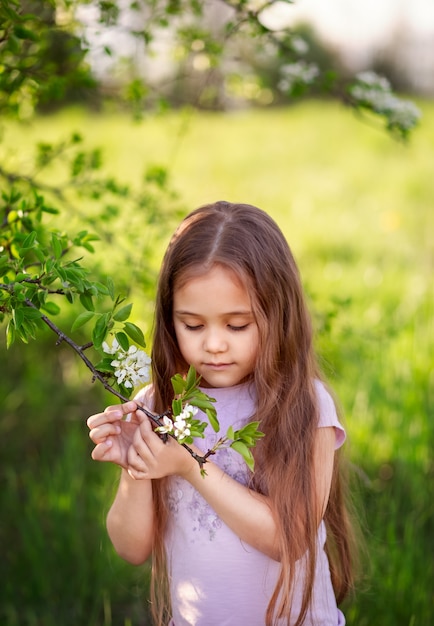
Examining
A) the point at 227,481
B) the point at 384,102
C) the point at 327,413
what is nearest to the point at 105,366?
the point at 227,481

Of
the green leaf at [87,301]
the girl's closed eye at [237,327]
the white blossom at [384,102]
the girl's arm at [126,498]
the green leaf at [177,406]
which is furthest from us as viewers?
the white blossom at [384,102]

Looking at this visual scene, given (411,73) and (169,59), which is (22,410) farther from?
(411,73)

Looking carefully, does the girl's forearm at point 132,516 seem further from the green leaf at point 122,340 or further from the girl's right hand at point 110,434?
the green leaf at point 122,340

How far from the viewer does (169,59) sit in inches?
112

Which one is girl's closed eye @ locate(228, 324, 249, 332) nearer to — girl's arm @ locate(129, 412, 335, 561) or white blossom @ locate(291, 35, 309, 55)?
girl's arm @ locate(129, 412, 335, 561)

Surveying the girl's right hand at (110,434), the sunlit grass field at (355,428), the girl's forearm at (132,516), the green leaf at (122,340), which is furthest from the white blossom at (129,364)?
the sunlit grass field at (355,428)

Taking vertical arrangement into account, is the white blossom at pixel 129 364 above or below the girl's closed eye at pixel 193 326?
above

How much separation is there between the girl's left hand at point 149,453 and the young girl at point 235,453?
0.11 feet

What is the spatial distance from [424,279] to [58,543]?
9.35ft

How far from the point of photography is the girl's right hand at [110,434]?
140 centimetres

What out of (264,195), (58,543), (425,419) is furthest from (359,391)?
(264,195)

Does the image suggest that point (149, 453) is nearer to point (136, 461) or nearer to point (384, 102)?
point (136, 461)

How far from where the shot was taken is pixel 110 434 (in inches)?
56.5

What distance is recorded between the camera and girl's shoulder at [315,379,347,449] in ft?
5.27
